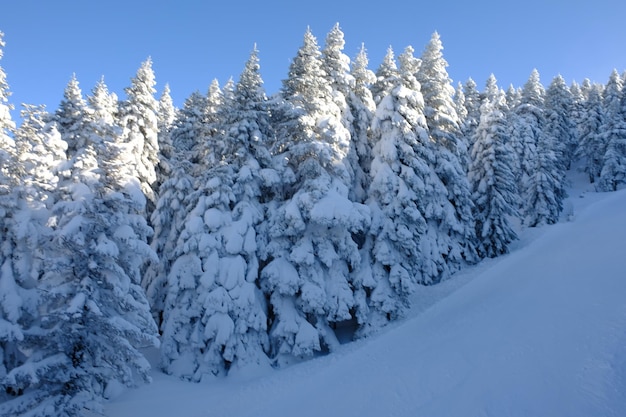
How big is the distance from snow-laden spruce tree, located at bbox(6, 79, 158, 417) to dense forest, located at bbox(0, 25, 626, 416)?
62 millimetres

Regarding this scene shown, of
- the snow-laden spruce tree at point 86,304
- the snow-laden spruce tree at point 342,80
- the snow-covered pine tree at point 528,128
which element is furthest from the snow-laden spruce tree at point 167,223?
the snow-covered pine tree at point 528,128

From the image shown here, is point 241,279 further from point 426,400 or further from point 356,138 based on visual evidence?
point 356,138

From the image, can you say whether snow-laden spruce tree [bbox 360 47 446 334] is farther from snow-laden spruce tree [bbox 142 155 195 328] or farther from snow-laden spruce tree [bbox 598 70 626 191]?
snow-laden spruce tree [bbox 598 70 626 191]

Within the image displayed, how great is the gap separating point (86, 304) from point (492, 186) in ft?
95.0

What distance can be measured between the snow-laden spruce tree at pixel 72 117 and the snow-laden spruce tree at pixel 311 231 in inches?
478

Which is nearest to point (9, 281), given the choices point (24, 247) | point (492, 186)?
point (24, 247)

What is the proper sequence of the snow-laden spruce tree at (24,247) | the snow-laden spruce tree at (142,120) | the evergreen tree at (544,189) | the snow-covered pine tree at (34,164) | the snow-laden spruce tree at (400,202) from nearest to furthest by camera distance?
the snow-laden spruce tree at (24,247)
the snow-covered pine tree at (34,164)
the snow-laden spruce tree at (400,202)
the snow-laden spruce tree at (142,120)
the evergreen tree at (544,189)

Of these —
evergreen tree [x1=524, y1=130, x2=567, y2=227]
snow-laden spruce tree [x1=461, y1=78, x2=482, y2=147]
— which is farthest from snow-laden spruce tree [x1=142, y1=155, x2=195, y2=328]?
snow-laden spruce tree [x1=461, y1=78, x2=482, y2=147]

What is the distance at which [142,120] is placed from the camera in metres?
23.9

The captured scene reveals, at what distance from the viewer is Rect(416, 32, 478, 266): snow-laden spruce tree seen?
83.7ft

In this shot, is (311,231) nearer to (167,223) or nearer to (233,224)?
(233,224)

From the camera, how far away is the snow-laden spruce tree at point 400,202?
2089cm

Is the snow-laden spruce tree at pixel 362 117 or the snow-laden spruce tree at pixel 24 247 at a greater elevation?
the snow-laden spruce tree at pixel 362 117

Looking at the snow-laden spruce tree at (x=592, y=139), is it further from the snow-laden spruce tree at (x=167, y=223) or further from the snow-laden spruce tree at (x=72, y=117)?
the snow-laden spruce tree at (x=72, y=117)
